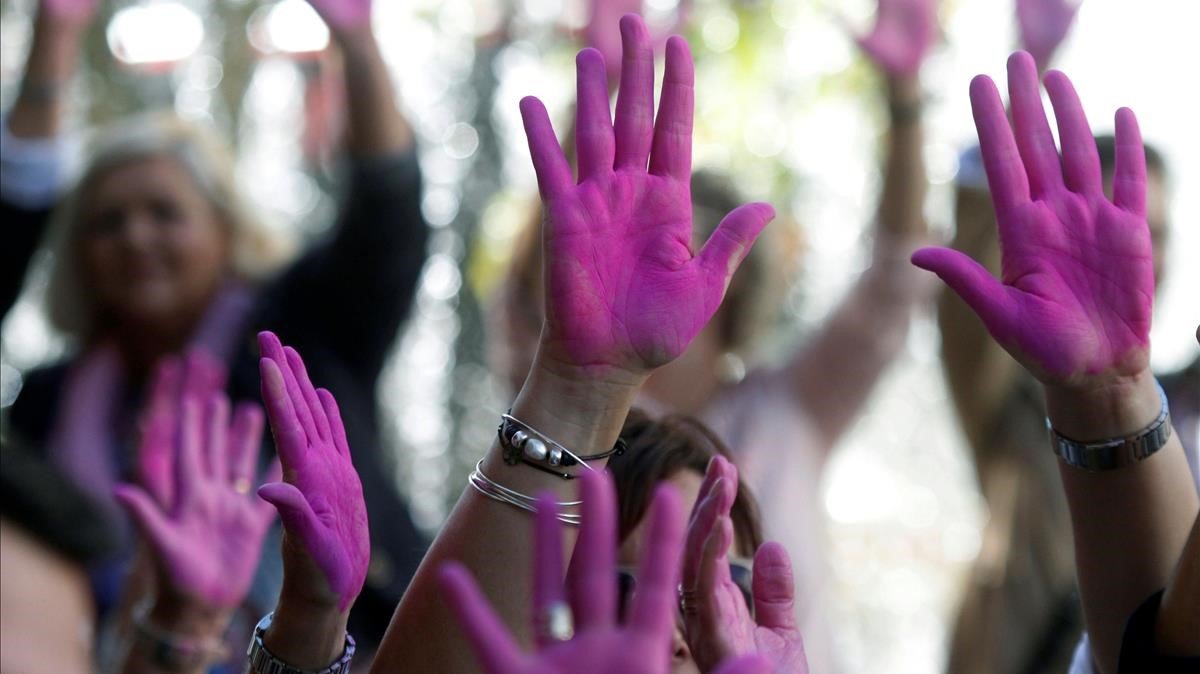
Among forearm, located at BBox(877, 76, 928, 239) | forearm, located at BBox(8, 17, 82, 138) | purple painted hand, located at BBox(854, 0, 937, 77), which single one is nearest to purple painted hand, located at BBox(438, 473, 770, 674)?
forearm, located at BBox(877, 76, 928, 239)

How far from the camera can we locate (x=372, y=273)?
236 centimetres

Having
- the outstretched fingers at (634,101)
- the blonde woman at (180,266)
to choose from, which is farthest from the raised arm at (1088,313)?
the blonde woman at (180,266)

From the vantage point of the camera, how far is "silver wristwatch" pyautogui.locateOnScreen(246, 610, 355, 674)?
1108 millimetres

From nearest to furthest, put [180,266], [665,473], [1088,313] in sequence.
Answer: [1088,313] → [665,473] → [180,266]

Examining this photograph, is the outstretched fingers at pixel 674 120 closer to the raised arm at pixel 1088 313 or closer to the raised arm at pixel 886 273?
the raised arm at pixel 1088 313

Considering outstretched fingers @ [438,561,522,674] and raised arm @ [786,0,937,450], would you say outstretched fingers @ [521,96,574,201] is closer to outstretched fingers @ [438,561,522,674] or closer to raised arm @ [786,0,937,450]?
outstretched fingers @ [438,561,522,674]

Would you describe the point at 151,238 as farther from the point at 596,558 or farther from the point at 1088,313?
the point at 596,558

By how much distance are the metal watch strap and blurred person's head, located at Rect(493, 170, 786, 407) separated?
1083 millimetres

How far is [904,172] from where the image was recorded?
7.85 feet

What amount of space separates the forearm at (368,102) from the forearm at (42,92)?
671 millimetres

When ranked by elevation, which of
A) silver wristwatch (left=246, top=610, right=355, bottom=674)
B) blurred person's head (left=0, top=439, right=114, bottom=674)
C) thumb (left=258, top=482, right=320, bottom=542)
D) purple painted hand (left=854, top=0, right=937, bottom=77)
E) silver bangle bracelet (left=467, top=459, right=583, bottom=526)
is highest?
purple painted hand (left=854, top=0, right=937, bottom=77)

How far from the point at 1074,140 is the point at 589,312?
0.47 meters

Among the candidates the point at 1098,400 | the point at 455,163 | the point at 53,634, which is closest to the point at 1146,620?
the point at 1098,400

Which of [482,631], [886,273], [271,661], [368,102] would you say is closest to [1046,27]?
[886,273]
